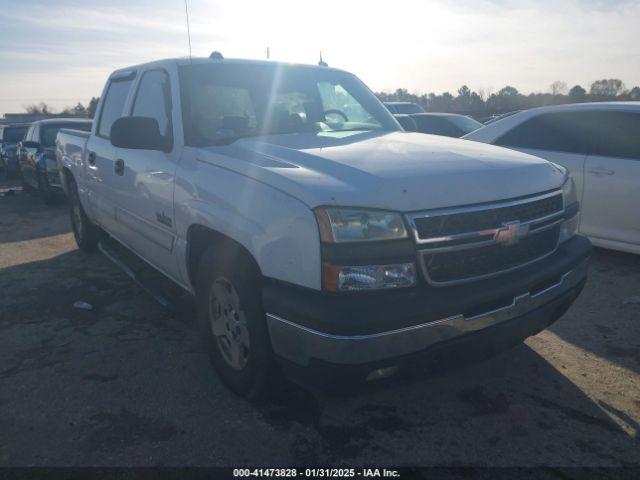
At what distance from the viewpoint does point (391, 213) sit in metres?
2.38

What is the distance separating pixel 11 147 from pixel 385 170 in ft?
53.0

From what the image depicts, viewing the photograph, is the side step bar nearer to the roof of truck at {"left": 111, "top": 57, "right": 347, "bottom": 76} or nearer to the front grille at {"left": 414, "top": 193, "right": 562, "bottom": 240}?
the roof of truck at {"left": 111, "top": 57, "right": 347, "bottom": 76}

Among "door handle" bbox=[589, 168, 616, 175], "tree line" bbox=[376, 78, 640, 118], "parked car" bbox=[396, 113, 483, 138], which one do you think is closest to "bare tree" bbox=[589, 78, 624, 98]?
Answer: "tree line" bbox=[376, 78, 640, 118]

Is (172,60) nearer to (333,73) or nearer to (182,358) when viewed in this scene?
(333,73)

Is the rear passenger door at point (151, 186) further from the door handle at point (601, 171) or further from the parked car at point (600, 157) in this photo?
the door handle at point (601, 171)

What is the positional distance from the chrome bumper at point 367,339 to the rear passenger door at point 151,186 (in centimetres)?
143

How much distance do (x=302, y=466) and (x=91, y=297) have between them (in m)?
3.23

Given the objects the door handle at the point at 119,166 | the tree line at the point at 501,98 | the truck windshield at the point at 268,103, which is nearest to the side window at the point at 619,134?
the truck windshield at the point at 268,103

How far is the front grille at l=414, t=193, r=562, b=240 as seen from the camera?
2.41m

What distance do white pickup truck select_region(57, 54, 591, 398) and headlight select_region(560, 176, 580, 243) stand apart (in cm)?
2

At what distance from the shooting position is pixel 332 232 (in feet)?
7.57

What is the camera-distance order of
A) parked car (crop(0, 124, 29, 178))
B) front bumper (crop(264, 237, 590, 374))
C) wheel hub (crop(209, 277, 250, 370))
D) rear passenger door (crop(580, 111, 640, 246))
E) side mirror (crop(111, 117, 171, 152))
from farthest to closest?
parked car (crop(0, 124, 29, 178))
rear passenger door (crop(580, 111, 640, 246))
side mirror (crop(111, 117, 171, 152))
wheel hub (crop(209, 277, 250, 370))
front bumper (crop(264, 237, 590, 374))

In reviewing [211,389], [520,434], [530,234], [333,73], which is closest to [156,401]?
[211,389]

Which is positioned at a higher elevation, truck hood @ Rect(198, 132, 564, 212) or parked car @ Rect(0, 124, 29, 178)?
truck hood @ Rect(198, 132, 564, 212)
